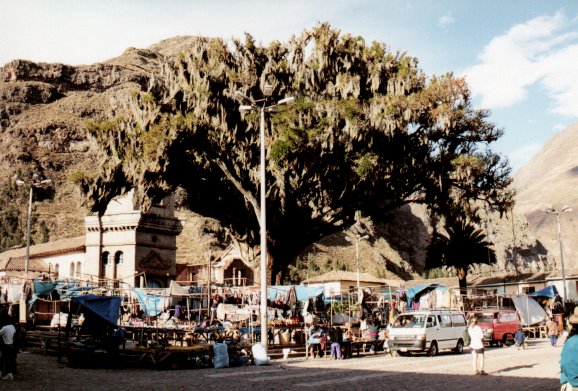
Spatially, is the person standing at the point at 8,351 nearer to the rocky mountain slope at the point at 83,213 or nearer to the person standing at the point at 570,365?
the person standing at the point at 570,365

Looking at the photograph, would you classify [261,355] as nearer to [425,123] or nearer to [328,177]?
[328,177]

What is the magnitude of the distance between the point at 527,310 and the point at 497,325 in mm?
9009

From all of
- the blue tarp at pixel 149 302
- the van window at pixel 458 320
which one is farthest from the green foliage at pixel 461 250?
the blue tarp at pixel 149 302

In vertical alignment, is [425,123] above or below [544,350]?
above

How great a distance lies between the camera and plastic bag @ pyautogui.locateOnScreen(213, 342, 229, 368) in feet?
72.2

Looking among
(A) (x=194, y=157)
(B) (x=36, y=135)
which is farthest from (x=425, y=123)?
(B) (x=36, y=135)

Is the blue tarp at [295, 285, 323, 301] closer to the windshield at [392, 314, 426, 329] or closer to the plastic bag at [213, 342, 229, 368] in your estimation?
the windshield at [392, 314, 426, 329]

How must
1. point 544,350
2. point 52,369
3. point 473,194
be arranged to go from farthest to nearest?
point 473,194 → point 544,350 → point 52,369

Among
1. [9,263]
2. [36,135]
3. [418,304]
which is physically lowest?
[418,304]

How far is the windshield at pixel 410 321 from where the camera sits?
26.7m

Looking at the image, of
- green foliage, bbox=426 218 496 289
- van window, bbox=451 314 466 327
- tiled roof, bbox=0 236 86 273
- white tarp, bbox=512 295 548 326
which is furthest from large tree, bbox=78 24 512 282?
tiled roof, bbox=0 236 86 273

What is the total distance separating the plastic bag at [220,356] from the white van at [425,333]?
27.7 feet

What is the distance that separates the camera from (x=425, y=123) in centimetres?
3759

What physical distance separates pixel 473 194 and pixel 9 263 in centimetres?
5729
